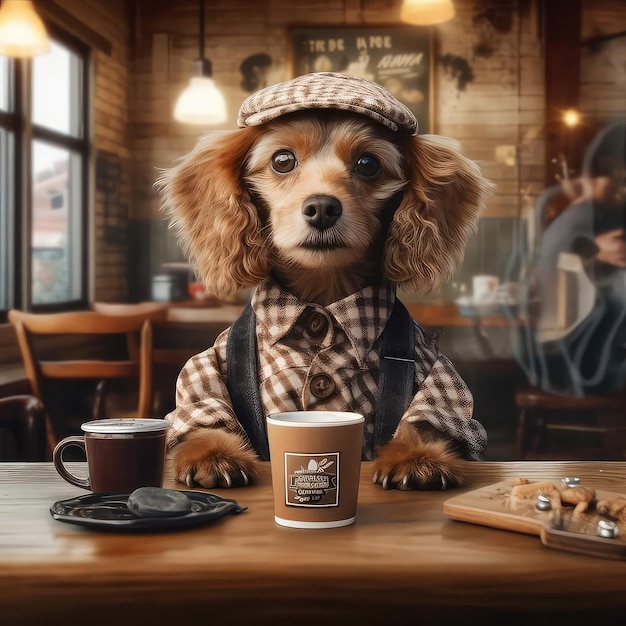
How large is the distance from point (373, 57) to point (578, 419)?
3.93 ft

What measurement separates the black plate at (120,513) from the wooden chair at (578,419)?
1.83 m

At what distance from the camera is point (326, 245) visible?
129 cm

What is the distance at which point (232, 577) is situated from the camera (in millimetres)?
586

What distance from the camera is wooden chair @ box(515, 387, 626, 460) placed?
2459mm

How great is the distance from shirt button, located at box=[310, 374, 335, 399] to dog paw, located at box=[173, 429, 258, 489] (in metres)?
0.17

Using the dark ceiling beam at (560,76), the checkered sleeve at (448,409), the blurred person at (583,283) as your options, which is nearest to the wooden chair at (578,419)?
the blurred person at (583,283)

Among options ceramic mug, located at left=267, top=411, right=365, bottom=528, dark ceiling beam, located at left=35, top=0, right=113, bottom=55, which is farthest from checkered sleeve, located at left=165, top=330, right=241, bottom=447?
dark ceiling beam, located at left=35, top=0, right=113, bottom=55

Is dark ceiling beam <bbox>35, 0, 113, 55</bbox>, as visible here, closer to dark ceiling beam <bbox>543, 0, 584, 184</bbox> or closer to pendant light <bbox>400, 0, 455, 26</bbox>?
pendant light <bbox>400, 0, 455, 26</bbox>

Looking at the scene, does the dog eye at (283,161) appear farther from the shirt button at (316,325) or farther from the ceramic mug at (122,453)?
the ceramic mug at (122,453)

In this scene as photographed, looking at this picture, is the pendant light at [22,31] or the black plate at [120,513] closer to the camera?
the black plate at [120,513]

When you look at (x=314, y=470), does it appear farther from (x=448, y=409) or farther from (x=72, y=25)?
(x=72, y=25)

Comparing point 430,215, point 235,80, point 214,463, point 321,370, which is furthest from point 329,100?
point 235,80

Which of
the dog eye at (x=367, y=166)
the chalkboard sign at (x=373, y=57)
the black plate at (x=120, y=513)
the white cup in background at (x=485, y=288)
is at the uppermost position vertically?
the chalkboard sign at (x=373, y=57)

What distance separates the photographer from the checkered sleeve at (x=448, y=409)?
3.75ft
